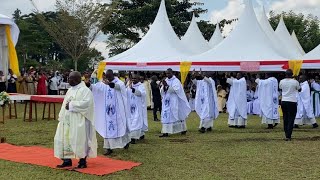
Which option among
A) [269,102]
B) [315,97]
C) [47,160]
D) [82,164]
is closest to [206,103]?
[269,102]

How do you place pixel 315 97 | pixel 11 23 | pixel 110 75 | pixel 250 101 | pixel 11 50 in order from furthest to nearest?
1. pixel 250 101
2. pixel 11 50
3. pixel 11 23
4. pixel 315 97
5. pixel 110 75

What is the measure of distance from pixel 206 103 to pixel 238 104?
5.61 ft

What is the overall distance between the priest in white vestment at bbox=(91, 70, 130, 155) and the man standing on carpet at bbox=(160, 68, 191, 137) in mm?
2891

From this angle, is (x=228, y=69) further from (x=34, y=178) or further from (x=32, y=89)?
(x=34, y=178)

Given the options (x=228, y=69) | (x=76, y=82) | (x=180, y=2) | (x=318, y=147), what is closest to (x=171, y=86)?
(x=318, y=147)

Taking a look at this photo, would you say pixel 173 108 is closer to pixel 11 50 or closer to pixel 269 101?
pixel 269 101

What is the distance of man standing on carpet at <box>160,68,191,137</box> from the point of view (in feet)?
43.1

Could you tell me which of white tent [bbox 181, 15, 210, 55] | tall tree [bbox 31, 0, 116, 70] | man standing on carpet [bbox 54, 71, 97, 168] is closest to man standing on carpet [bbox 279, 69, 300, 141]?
man standing on carpet [bbox 54, 71, 97, 168]

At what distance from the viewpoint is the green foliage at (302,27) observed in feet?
172

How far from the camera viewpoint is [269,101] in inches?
621

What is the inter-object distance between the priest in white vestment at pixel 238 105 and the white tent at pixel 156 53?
6.37m

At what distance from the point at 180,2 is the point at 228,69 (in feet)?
74.7

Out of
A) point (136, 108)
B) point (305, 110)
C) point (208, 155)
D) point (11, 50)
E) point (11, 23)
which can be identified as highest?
point (11, 23)

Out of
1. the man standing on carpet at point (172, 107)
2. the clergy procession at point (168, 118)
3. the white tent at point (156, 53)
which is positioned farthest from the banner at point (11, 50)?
the man standing on carpet at point (172, 107)
